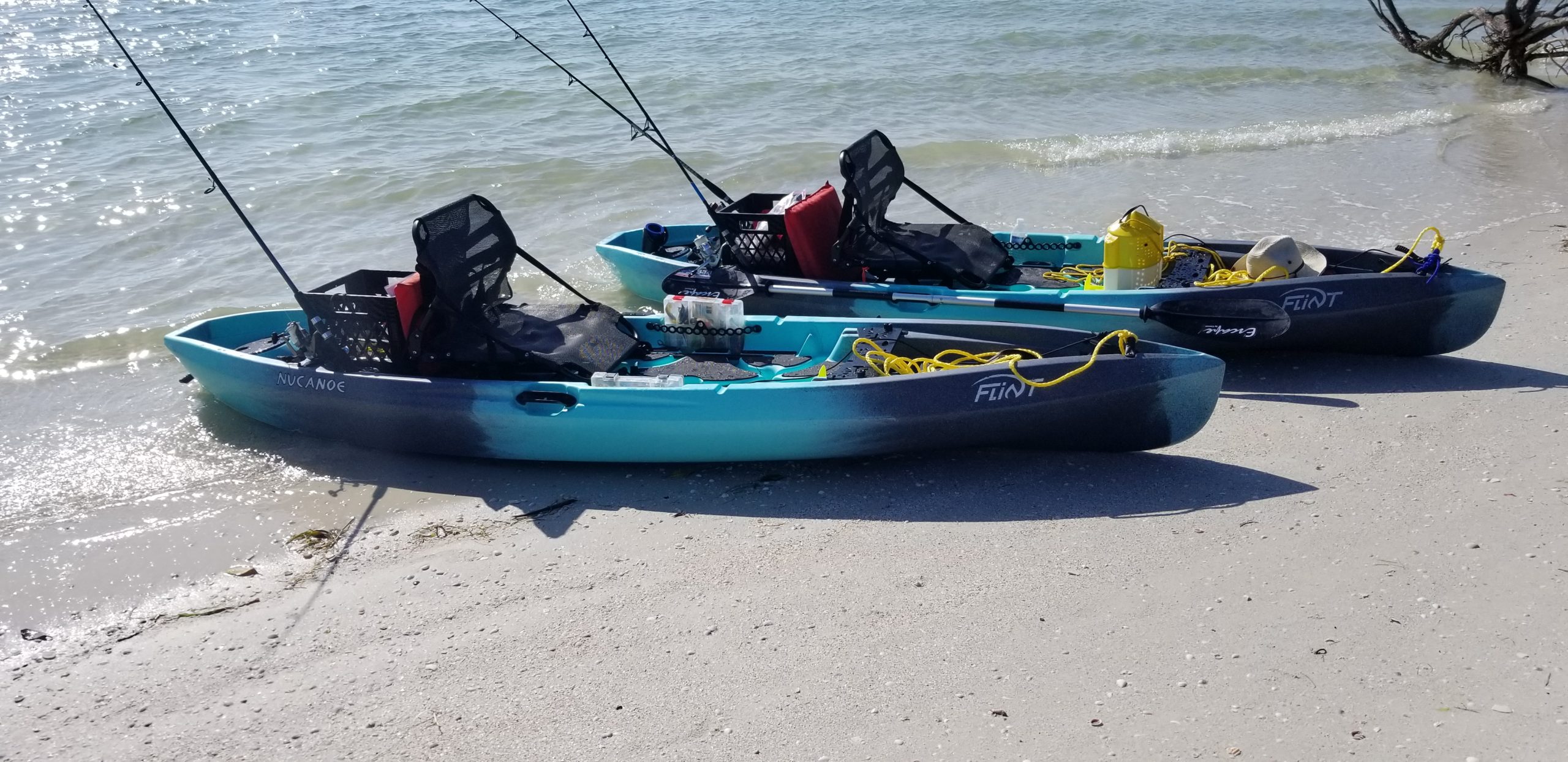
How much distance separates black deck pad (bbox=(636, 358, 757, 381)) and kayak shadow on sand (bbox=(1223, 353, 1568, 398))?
2.70m

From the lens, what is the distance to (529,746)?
3.89m

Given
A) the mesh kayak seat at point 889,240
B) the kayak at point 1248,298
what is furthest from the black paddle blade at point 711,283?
the mesh kayak seat at point 889,240

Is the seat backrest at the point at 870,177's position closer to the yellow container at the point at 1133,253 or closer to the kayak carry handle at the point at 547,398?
the yellow container at the point at 1133,253

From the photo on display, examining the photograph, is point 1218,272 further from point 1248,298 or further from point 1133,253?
point 1133,253

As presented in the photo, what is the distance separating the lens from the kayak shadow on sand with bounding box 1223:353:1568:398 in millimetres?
6234

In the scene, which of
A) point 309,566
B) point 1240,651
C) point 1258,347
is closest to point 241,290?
point 309,566

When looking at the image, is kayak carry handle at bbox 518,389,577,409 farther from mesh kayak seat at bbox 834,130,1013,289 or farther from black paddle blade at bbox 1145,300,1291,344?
black paddle blade at bbox 1145,300,1291,344

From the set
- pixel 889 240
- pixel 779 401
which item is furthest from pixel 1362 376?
pixel 779 401

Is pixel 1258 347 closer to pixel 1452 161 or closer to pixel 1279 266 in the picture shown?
pixel 1279 266

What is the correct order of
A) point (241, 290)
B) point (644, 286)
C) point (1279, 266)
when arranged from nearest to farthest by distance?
point (1279, 266)
point (644, 286)
point (241, 290)

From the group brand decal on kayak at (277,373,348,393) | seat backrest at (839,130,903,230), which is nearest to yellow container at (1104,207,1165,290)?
seat backrest at (839,130,903,230)

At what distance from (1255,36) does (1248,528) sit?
654 inches

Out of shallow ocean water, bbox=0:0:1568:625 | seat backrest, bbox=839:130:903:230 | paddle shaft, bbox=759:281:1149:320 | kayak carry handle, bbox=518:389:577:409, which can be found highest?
seat backrest, bbox=839:130:903:230

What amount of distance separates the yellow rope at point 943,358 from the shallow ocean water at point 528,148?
2901mm
